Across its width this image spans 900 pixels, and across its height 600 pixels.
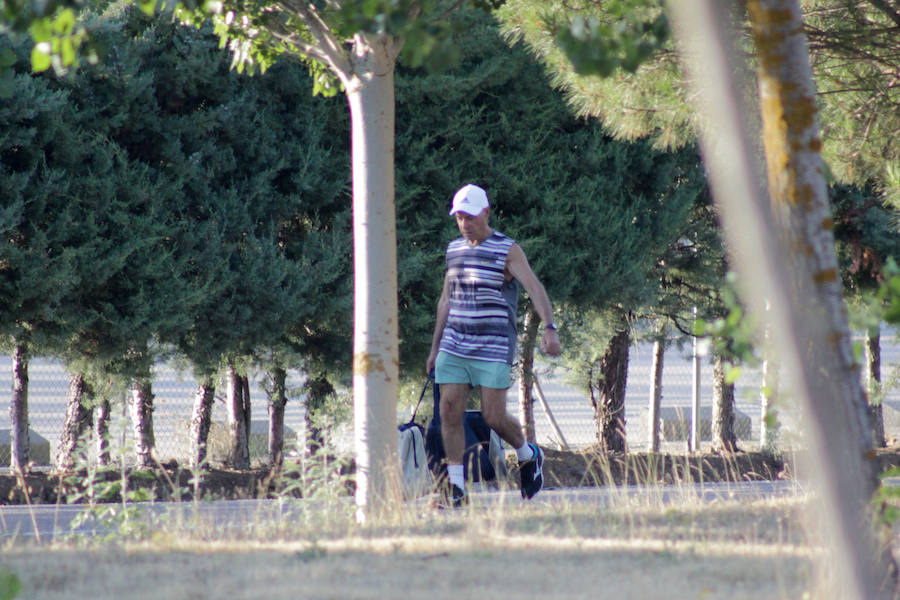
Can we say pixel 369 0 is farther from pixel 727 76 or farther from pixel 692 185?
pixel 692 185

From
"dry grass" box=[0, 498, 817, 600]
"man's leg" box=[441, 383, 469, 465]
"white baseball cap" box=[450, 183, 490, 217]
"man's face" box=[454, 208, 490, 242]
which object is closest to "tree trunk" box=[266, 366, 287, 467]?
"man's leg" box=[441, 383, 469, 465]

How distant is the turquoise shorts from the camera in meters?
6.18

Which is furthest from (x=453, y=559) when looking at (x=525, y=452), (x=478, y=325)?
(x=525, y=452)

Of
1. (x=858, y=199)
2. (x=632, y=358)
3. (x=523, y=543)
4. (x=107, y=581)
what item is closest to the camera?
(x=107, y=581)

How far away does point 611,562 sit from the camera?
3834 millimetres

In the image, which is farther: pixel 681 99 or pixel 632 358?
pixel 632 358

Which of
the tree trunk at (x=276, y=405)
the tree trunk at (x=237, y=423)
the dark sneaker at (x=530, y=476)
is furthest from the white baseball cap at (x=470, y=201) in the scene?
the tree trunk at (x=237, y=423)

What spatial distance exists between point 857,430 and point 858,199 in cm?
1177

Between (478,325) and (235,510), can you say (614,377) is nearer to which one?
(235,510)

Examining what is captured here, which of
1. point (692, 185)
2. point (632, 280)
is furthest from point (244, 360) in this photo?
point (692, 185)

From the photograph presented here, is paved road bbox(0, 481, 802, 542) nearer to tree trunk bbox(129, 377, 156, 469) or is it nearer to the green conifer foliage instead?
tree trunk bbox(129, 377, 156, 469)

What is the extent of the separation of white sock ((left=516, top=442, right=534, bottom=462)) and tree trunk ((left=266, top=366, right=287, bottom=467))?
530 centimetres

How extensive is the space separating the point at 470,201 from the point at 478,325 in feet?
2.49

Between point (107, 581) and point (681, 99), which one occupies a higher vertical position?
point (681, 99)
